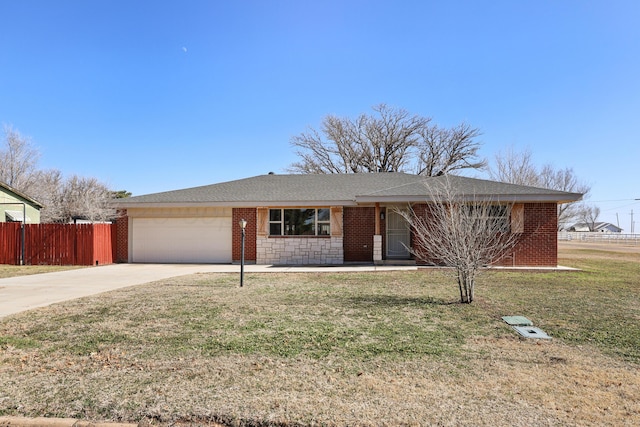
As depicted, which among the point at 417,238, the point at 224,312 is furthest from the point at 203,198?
the point at 224,312

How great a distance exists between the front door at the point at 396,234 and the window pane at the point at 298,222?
3.34 meters

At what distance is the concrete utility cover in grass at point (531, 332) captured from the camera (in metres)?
5.42

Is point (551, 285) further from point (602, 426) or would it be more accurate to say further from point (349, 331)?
point (602, 426)

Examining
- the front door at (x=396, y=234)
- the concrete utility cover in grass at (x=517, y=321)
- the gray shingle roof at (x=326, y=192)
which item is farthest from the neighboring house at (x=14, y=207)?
the concrete utility cover in grass at (x=517, y=321)

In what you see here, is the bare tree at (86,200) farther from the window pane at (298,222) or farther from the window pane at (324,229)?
the window pane at (324,229)

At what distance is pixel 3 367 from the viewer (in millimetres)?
4355

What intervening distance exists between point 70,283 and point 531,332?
11.2 metres

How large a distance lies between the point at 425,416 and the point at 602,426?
1332 mm

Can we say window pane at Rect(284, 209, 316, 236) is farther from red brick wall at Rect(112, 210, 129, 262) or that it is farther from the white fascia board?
red brick wall at Rect(112, 210, 129, 262)

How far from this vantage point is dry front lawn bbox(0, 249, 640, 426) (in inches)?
130

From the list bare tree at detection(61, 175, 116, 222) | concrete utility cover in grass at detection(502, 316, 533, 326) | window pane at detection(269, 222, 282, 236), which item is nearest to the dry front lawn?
concrete utility cover in grass at detection(502, 316, 533, 326)

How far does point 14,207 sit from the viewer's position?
22.6 metres

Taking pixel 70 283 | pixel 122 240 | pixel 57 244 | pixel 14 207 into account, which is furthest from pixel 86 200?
pixel 70 283

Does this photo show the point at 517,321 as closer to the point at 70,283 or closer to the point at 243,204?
the point at 70,283
